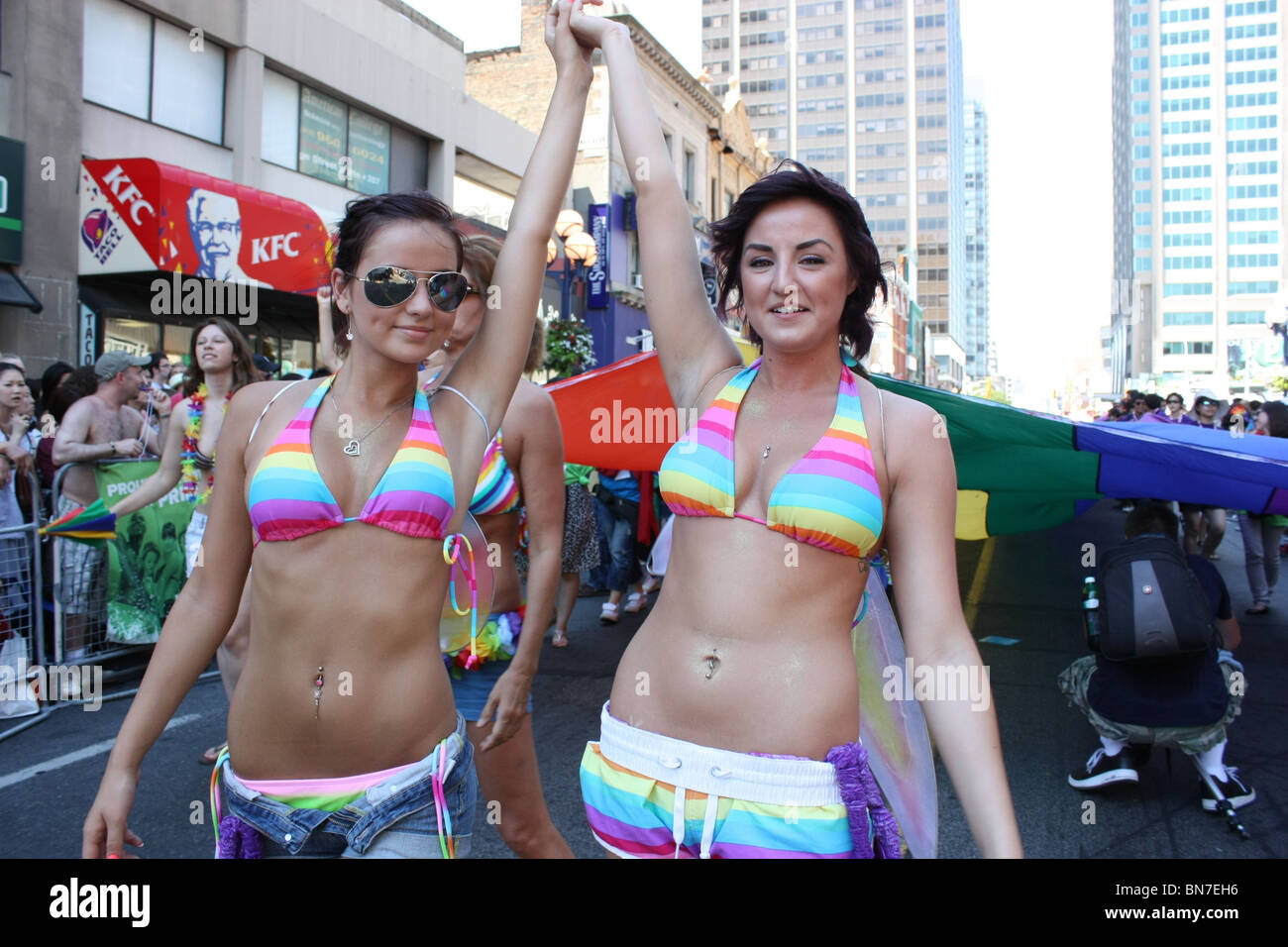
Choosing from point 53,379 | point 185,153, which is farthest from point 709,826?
point 185,153

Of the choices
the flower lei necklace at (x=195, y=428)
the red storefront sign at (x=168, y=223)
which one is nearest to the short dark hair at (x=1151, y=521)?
the flower lei necklace at (x=195, y=428)

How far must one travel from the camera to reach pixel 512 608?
121 inches

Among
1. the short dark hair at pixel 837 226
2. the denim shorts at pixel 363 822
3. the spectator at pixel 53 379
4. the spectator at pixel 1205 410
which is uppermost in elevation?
the spectator at pixel 1205 410

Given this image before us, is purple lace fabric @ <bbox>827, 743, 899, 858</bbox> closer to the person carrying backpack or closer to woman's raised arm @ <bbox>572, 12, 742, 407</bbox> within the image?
woman's raised arm @ <bbox>572, 12, 742, 407</bbox>

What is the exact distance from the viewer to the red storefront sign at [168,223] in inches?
487

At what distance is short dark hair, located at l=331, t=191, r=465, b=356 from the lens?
Answer: 210 cm

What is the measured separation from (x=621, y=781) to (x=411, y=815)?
0.44 meters

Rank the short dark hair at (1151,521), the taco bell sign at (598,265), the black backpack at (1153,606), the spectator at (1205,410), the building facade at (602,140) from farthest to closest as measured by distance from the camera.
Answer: the building facade at (602,140), the taco bell sign at (598,265), the spectator at (1205,410), the short dark hair at (1151,521), the black backpack at (1153,606)

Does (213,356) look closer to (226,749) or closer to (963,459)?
(226,749)

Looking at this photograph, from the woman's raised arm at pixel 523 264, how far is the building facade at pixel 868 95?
439 feet

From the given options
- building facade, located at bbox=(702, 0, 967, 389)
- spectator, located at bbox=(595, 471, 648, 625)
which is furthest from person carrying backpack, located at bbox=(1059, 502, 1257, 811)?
building facade, located at bbox=(702, 0, 967, 389)

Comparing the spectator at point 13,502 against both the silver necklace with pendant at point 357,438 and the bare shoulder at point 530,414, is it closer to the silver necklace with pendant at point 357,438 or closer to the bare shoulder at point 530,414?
the bare shoulder at point 530,414

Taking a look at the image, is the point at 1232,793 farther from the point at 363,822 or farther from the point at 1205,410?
the point at 1205,410

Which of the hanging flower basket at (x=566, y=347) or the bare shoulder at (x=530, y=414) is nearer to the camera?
the bare shoulder at (x=530, y=414)
